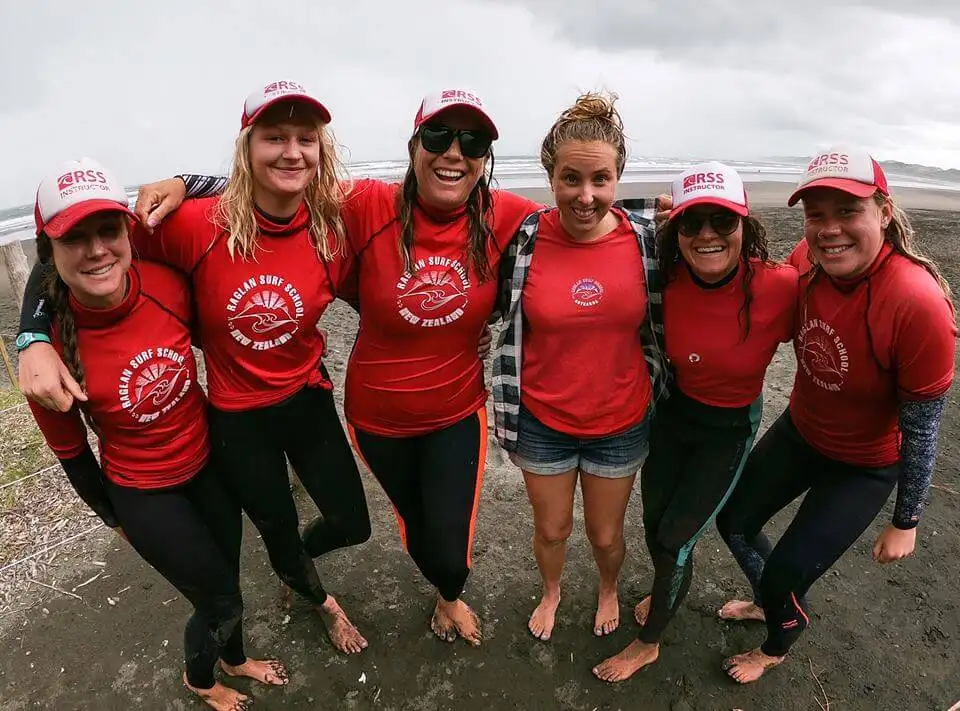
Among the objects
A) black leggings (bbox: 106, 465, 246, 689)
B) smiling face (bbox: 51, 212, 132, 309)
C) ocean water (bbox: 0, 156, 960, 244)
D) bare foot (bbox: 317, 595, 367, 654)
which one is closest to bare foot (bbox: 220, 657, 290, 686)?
black leggings (bbox: 106, 465, 246, 689)

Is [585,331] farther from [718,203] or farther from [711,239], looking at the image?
[718,203]

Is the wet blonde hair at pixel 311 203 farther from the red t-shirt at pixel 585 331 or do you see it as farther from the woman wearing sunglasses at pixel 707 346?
the woman wearing sunglasses at pixel 707 346

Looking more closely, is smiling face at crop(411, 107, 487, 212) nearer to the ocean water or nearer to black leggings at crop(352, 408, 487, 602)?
black leggings at crop(352, 408, 487, 602)

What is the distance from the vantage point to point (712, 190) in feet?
8.80

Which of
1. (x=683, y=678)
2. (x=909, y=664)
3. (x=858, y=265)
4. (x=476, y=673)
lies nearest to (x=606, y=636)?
(x=683, y=678)

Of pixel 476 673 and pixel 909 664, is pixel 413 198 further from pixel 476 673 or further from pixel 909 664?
pixel 909 664

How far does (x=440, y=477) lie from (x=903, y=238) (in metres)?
2.50

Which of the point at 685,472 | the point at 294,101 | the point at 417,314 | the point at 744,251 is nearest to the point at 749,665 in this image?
the point at 685,472

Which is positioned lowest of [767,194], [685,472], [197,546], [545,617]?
[545,617]

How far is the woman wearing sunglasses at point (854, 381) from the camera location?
8.15 feet

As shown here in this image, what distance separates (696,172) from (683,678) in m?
2.87

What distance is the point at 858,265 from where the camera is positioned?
257 centimetres

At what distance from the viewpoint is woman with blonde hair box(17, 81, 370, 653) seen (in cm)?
273

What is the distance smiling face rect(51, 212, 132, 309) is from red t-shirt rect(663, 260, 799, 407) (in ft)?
8.22
